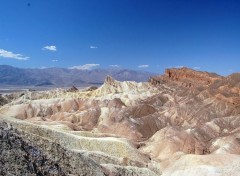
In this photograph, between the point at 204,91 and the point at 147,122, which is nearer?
the point at 147,122

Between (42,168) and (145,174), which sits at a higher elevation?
(42,168)

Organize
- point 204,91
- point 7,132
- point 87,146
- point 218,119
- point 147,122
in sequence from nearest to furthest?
1. point 7,132
2. point 87,146
3. point 218,119
4. point 147,122
5. point 204,91

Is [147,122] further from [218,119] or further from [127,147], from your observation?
[127,147]

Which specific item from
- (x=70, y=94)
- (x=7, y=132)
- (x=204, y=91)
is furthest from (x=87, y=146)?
(x=70, y=94)

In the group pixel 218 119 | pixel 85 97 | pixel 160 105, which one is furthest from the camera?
pixel 85 97

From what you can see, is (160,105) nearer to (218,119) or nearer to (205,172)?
(218,119)

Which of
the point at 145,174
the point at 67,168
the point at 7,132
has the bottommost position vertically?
the point at 145,174
